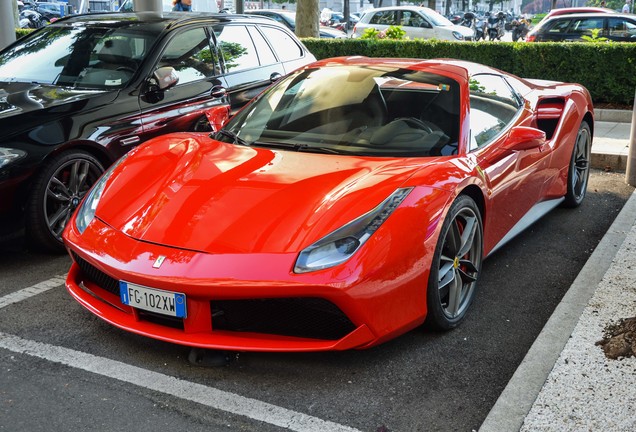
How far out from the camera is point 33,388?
11.0 ft

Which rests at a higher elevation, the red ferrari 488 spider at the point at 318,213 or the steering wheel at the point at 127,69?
the steering wheel at the point at 127,69

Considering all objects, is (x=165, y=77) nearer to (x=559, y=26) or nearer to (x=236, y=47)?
(x=236, y=47)

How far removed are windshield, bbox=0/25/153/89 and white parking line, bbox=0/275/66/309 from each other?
66.9 inches

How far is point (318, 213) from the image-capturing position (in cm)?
354

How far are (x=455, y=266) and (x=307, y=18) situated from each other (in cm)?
1440

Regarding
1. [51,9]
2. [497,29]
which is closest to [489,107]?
[497,29]

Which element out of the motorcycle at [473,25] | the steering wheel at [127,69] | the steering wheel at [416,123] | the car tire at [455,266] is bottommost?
the motorcycle at [473,25]

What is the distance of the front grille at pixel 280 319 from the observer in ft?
11.0

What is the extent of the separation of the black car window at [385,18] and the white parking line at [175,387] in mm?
21055

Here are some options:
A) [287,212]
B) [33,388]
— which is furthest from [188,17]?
[33,388]

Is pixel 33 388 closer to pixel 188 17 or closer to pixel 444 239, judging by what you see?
pixel 444 239

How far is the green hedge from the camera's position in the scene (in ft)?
38.2

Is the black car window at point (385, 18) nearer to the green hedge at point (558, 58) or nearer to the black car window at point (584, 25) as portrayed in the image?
the black car window at point (584, 25)

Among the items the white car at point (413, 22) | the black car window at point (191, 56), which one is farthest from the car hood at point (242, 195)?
the white car at point (413, 22)
